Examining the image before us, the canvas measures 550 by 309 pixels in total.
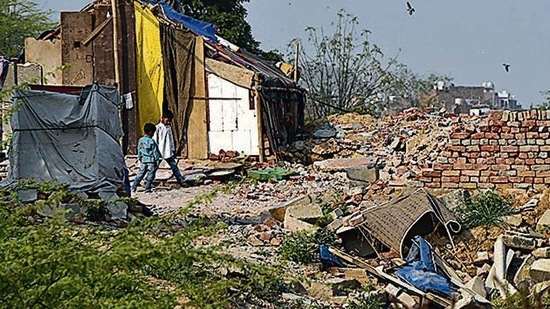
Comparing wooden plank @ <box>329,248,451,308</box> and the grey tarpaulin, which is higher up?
the grey tarpaulin

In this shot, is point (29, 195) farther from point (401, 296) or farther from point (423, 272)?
point (423, 272)

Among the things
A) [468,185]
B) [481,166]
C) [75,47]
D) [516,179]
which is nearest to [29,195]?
[468,185]

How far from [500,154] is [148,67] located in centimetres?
840

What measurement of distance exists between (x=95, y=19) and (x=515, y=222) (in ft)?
34.9

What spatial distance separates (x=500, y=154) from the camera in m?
10.2

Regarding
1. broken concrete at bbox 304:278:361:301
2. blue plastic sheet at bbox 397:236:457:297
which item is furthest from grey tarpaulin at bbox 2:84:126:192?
blue plastic sheet at bbox 397:236:457:297

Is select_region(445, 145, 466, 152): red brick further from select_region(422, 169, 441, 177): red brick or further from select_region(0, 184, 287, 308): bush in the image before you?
select_region(0, 184, 287, 308): bush

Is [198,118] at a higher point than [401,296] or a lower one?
higher

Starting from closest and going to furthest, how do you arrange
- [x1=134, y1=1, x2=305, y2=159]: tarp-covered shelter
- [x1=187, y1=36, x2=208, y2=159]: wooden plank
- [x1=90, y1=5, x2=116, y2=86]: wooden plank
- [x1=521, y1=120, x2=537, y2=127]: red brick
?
[x1=521, y1=120, x2=537, y2=127]: red brick < [x1=134, y1=1, x2=305, y2=159]: tarp-covered shelter < [x1=187, y1=36, x2=208, y2=159]: wooden plank < [x1=90, y1=5, x2=116, y2=86]: wooden plank

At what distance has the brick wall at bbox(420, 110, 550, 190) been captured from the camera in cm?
1010

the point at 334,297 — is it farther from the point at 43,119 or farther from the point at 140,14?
the point at 140,14

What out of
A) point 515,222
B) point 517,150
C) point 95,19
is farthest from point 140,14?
point 515,222

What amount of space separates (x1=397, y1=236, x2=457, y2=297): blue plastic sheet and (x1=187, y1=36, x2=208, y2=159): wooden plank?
28.7 ft

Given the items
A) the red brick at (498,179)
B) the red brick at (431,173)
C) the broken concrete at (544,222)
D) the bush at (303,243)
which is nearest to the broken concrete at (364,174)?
the red brick at (431,173)
